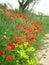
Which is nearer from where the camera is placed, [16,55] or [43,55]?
[16,55]

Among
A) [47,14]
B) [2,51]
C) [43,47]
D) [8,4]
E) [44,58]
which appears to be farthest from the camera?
[47,14]

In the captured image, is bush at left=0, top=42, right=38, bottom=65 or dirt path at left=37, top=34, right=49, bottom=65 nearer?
bush at left=0, top=42, right=38, bottom=65

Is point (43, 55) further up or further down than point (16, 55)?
further down

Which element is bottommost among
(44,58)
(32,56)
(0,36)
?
(44,58)

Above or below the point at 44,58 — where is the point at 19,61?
above

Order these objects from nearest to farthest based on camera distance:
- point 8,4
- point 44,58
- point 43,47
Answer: point 44,58
point 43,47
point 8,4

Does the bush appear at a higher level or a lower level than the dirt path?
higher

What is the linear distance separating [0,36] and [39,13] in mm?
14727

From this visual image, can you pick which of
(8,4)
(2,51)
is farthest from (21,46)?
(8,4)

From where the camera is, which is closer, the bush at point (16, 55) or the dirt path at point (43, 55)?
the bush at point (16, 55)

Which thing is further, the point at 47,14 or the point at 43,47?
the point at 47,14

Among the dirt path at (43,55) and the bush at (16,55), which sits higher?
the bush at (16,55)

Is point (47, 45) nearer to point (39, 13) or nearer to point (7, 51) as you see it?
point (7, 51)

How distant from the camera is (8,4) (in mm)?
20953
